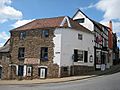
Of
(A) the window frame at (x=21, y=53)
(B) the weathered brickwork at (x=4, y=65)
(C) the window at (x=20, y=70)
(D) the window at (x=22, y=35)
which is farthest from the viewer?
(B) the weathered brickwork at (x=4, y=65)

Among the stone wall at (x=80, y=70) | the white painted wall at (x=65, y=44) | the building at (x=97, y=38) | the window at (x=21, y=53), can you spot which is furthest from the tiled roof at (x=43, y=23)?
the stone wall at (x=80, y=70)

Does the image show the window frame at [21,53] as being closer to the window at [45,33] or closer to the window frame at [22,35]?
the window frame at [22,35]

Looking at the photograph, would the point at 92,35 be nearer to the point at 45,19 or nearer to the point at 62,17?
the point at 62,17

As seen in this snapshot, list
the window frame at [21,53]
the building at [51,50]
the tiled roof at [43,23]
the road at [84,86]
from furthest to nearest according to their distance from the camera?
the window frame at [21,53] → the tiled roof at [43,23] → the building at [51,50] → the road at [84,86]

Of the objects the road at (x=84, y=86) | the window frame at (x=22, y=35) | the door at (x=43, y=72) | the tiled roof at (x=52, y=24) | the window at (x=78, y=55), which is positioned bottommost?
the road at (x=84, y=86)

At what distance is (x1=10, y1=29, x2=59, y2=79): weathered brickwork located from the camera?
34438 mm

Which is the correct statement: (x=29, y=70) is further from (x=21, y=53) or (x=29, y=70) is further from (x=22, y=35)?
(x=22, y=35)

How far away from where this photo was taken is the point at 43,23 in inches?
1495

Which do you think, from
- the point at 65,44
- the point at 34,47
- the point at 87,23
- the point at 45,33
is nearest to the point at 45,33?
the point at 45,33

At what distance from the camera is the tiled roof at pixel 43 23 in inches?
1422

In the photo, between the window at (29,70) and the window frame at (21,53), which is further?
the window frame at (21,53)

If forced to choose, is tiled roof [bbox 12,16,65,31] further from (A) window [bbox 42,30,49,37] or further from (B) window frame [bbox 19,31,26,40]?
(B) window frame [bbox 19,31,26,40]

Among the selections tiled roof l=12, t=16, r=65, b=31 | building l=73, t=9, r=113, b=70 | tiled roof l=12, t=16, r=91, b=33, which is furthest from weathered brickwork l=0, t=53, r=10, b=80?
building l=73, t=9, r=113, b=70

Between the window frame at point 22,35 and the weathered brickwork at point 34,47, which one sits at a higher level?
the window frame at point 22,35
